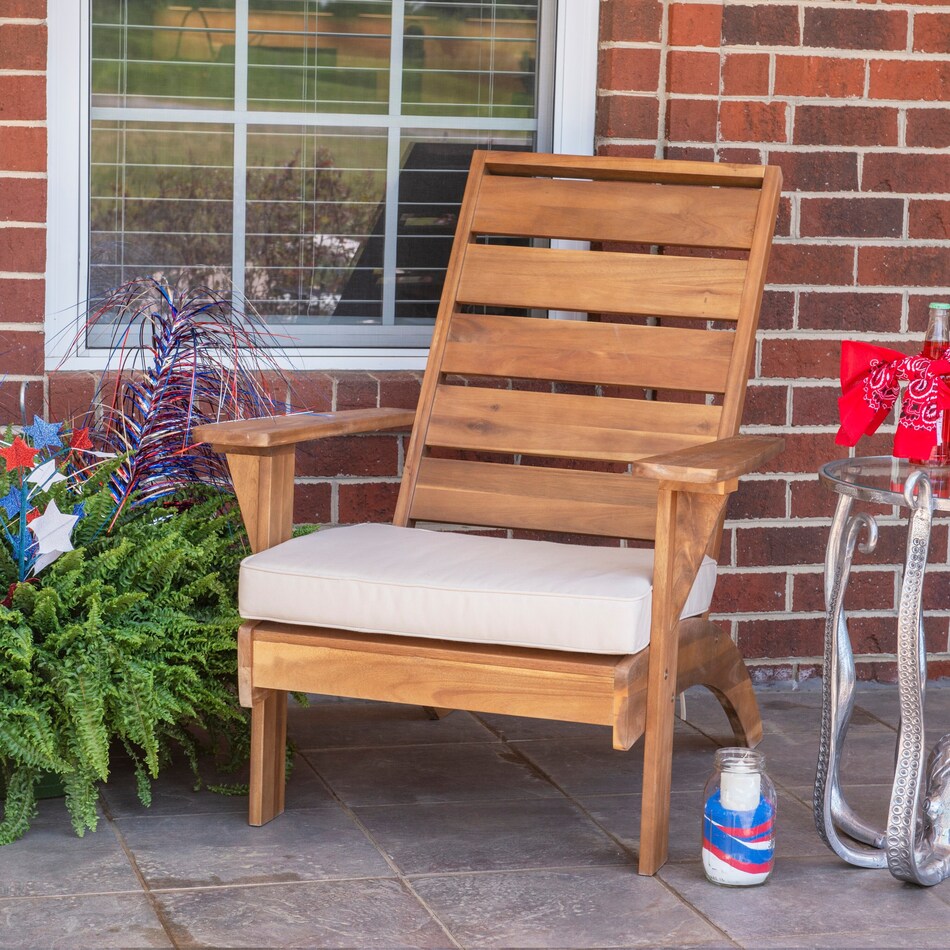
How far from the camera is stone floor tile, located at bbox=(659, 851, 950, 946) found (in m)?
1.98

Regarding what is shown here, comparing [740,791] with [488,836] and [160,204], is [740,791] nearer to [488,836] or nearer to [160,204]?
[488,836]

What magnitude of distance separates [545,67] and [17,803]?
6.19 feet

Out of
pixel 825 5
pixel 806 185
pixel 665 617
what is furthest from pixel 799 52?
pixel 665 617

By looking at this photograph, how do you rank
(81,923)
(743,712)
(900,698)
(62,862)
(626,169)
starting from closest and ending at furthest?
1. (81,923)
2. (900,698)
3. (62,862)
4. (743,712)
5. (626,169)

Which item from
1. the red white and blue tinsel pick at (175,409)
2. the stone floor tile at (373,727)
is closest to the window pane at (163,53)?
the red white and blue tinsel pick at (175,409)

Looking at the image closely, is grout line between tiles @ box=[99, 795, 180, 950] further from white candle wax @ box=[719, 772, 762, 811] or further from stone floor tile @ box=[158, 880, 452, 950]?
white candle wax @ box=[719, 772, 762, 811]

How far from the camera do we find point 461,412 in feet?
9.09

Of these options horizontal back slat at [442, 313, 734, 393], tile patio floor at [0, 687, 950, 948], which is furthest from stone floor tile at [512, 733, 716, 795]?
horizontal back slat at [442, 313, 734, 393]

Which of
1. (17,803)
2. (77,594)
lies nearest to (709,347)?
(77,594)

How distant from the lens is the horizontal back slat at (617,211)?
2738 mm

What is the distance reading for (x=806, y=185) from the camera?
310 centimetres

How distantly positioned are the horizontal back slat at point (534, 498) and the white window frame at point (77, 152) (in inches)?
17.5

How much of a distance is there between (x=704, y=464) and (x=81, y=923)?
1079mm

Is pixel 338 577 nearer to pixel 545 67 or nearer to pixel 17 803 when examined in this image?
pixel 17 803
